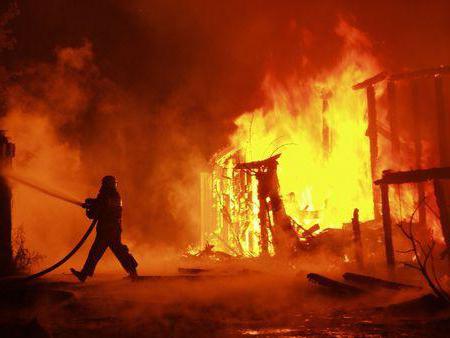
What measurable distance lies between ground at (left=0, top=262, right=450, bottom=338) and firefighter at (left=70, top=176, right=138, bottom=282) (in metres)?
0.37

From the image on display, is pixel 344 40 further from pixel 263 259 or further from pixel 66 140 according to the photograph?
pixel 66 140

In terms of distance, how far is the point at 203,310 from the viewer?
6.69 meters

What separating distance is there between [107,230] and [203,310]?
11.0 ft

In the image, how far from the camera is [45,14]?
21.4 m

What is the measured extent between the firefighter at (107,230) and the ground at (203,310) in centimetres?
37

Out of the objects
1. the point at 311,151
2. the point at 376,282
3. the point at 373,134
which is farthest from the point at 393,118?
the point at 376,282

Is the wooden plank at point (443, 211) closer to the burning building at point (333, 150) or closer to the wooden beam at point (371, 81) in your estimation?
the burning building at point (333, 150)

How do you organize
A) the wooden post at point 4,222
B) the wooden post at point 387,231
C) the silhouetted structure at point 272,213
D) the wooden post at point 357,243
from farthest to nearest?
the silhouetted structure at point 272,213 < the wooden post at point 357,243 < the wooden post at point 4,222 < the wooden post at point 387,231

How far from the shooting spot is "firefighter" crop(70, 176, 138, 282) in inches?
A: 365

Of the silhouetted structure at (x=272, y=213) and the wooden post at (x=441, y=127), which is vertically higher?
the wooden post at (x=441, y=127)

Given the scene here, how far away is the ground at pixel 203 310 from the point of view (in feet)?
18.0

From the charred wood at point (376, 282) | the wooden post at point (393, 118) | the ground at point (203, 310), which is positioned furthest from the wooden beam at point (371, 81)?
the charred wood at point (376, 282)

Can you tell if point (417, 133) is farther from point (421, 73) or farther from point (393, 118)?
point (421, 73)

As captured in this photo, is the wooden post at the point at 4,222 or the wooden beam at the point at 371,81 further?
the wooden beam at the point at 371,81
